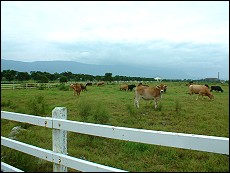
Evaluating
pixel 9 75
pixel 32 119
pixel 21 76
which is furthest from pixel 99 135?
pixel 21 76

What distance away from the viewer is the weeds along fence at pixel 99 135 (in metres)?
2.21

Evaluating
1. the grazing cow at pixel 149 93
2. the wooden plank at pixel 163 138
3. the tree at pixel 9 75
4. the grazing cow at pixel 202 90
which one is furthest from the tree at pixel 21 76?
the wooden plank at pixel 163 138

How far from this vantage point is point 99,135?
2918mm

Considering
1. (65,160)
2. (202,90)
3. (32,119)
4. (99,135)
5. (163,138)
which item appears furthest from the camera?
(202,90)

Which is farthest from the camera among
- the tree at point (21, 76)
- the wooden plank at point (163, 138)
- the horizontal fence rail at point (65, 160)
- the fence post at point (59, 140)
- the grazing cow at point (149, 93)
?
the tree at point (21, 76)

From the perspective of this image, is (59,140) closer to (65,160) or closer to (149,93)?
(65,160)

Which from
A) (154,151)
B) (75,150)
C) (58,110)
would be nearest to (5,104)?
(75,150)

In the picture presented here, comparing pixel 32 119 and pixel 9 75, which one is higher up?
pixel 9 75

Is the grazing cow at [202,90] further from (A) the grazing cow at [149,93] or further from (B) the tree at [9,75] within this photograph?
(B) the tree at [9,75]

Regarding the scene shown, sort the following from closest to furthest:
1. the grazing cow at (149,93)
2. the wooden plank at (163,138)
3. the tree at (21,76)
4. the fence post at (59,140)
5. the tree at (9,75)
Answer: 1. the wooden plank at (163,138)
2. the fence post at (59,140)
3. the grazing cow at (149,93)
4. the tree at (9,75)
5. the tree at (21,76)

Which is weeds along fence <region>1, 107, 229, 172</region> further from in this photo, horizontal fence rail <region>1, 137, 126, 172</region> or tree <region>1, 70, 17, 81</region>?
tree <region>1, 70, 17, 81</region>

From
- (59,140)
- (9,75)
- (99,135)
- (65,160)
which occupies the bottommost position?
(65,160)

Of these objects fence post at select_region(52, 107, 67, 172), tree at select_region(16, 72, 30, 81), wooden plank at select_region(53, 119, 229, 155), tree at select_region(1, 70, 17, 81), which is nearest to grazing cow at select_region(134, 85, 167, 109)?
fence post at select_region(52, 107, 67, 172)

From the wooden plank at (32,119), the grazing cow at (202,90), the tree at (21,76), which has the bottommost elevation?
the grazing cow at (202,90)
